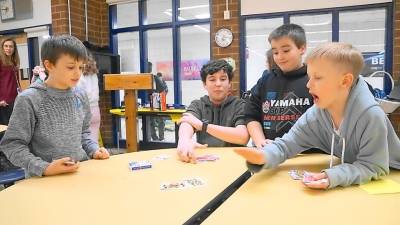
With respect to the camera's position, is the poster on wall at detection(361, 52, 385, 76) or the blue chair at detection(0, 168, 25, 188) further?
the poster on wall at detection(361, 52, 385, 76)

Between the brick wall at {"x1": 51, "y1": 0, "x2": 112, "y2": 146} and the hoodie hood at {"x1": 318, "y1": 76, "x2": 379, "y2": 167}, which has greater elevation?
the brick wall at {"x1": 51, "y1": 0, "x2": 112, "y2": 146}

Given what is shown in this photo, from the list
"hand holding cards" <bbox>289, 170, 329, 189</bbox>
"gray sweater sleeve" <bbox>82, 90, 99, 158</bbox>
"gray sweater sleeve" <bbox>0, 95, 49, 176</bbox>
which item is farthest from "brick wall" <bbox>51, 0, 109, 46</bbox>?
"hand holding cards" <bbox>289, 170, 329, 189</bbox>

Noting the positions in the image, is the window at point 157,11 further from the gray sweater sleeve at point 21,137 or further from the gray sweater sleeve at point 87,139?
the gray sweater sleeve at point 21,137

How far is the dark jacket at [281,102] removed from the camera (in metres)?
1.72

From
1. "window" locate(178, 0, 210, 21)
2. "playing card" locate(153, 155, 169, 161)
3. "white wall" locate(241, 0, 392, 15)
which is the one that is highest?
"window" locate(178, 0, 210, 21)

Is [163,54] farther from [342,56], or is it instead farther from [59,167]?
[342,56]

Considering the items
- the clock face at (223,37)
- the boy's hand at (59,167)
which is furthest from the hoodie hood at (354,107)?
the clock face at (223,37)

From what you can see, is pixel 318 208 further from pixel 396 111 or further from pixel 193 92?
pixel 193 92

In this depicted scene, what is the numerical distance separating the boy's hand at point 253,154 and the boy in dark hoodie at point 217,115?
0.58m

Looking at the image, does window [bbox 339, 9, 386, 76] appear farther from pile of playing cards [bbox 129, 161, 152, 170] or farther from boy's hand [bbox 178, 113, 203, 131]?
pile of playing cards [bbox 129, 161, 152, 170]

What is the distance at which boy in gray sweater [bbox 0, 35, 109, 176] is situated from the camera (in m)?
1.40

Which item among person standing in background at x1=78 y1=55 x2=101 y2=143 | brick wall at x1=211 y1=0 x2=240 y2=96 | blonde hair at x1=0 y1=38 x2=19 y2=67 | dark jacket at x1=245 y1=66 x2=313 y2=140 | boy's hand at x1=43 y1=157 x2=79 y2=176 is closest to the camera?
boy's hand at x1=43 y1=157 x2=79 y2=176

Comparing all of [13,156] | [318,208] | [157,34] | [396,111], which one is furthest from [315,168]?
[157,34]

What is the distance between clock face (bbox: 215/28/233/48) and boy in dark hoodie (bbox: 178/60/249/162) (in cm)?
288
